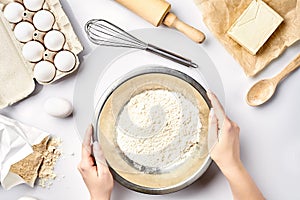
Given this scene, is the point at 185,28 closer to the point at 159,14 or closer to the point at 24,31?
the point at 159,14

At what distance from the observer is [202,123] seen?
1.17 m

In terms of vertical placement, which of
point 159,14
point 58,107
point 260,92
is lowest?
point 58,107

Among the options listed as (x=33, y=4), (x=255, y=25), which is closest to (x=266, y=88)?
(x=255, y=25)

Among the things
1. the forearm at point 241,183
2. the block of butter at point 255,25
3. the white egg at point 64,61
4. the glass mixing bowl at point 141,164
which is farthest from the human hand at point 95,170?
the block of butter at point 255,25

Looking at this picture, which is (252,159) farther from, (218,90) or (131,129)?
(131,129)

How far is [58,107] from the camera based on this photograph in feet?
3.92

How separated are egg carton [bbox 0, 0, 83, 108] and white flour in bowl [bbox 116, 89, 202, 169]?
16 centimetres

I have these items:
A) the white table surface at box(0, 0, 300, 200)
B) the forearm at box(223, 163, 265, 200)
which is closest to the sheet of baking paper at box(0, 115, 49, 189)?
the white table surface at box(0, 0, 300, 200)

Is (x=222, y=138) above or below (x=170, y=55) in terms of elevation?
below

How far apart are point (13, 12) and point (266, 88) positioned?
54 centimetres

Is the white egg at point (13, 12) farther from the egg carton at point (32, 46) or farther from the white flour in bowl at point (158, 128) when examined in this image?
the white flour in bowl at point (158, 128)

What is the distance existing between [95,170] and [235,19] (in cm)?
42

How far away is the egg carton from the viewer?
1190 mm

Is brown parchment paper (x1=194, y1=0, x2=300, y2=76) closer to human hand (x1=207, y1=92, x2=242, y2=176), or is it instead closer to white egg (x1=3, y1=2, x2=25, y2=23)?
human hand (x1=207, y1=92, x2=242, y2=176)
